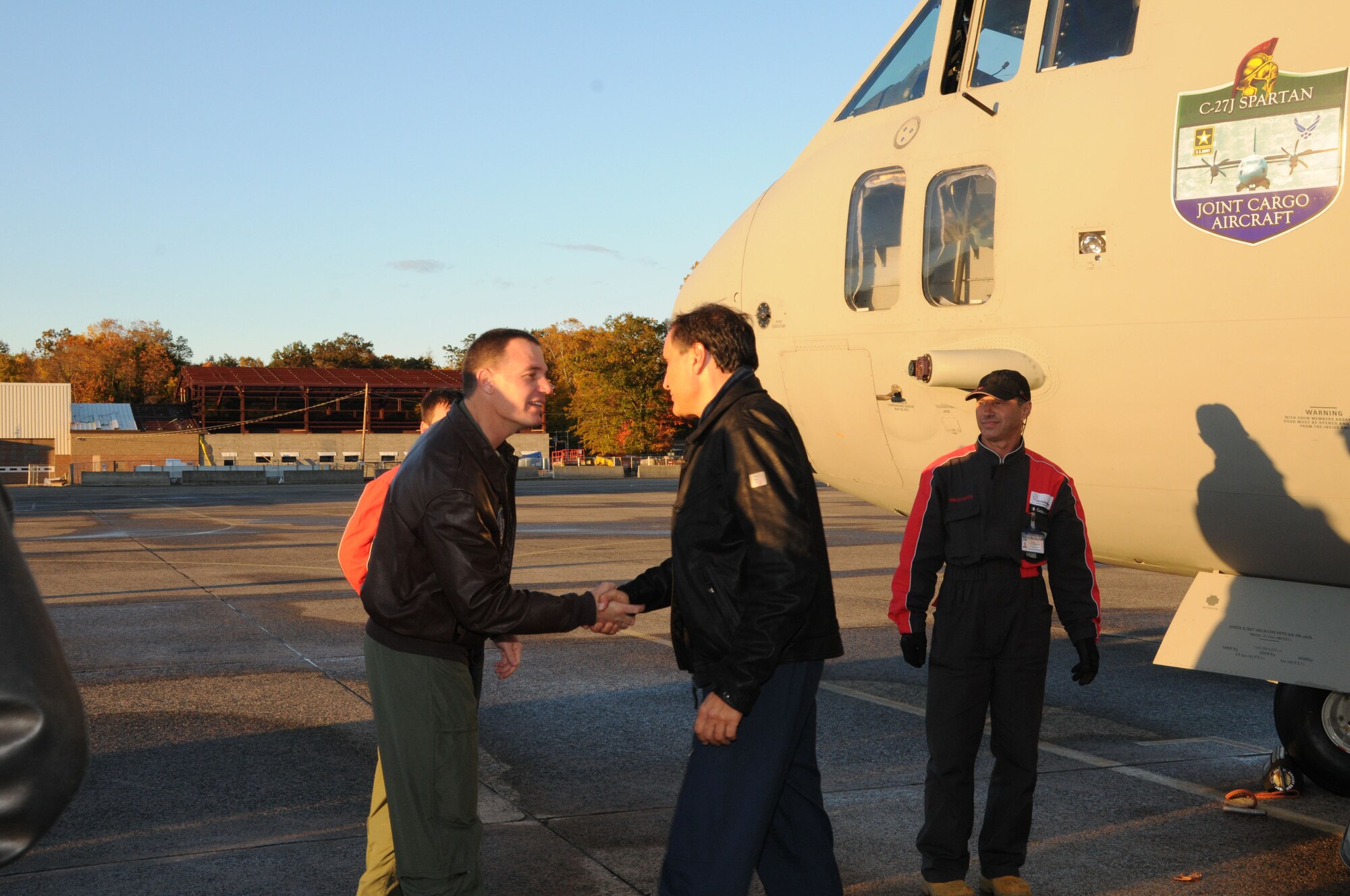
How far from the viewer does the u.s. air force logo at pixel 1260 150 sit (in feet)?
15.4

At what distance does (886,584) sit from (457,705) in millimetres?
10635

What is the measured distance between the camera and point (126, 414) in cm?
7594

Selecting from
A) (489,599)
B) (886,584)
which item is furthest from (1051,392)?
(886,584)

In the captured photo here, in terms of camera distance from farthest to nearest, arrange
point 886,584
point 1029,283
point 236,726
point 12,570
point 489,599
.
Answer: point 886,584 < point 236,726 < point 1029,283 < point 489,599 < point 12,570

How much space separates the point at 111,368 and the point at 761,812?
107967 mm

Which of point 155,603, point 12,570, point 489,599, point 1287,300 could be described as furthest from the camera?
point 155,603

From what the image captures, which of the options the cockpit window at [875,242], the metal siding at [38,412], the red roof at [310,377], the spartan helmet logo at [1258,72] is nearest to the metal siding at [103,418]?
the metal siding at [38,412]

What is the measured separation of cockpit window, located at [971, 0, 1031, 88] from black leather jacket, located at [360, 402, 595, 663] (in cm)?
360

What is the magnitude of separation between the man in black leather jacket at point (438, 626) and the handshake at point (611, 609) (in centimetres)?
23

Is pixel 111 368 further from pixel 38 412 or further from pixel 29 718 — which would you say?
pixel 29 718

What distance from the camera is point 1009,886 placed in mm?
4188

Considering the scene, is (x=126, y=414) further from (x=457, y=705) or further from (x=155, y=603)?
(x=457, y=705)

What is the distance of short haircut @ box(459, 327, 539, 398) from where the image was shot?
3.63 m

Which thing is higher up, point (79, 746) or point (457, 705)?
point (79, 746)
